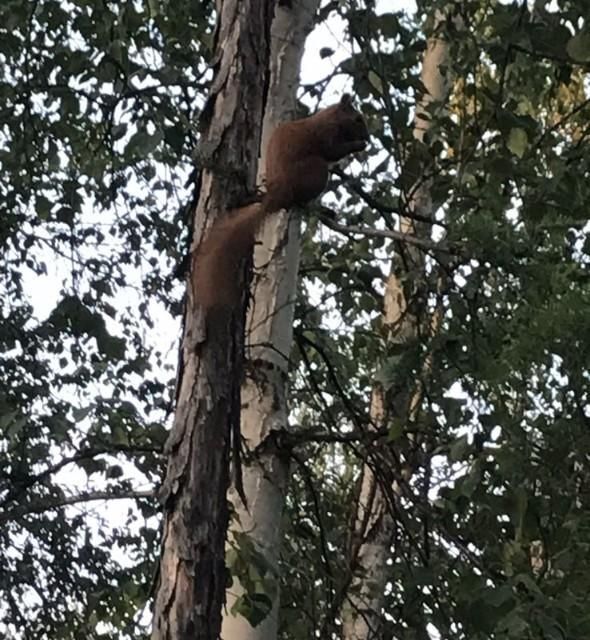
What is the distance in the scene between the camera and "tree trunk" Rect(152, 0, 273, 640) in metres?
1.87

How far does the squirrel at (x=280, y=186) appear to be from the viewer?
1.95 meters

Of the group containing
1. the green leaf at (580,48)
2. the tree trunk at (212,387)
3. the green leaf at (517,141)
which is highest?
the green leaf at (517,141)

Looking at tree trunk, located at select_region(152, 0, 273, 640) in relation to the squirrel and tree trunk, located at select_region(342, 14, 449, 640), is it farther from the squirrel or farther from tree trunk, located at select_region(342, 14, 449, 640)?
tree trunk, located at select_region(342, 14, 449, 640)

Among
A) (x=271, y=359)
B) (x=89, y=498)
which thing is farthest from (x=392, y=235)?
(x=89, y=498)

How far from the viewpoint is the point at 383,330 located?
148 inches

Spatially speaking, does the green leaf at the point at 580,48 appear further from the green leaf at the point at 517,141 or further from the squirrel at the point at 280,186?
the squirrel at the point at 280,186

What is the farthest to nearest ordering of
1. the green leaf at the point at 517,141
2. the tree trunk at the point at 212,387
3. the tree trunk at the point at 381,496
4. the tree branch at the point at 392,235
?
1. the tree trunk at the point at 381,496
2. the green leaf at the point at 517,141
3. the tree branch at the point at 392,235
4. the tree trunk at the point at 212,387

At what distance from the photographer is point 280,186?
1.99 meters

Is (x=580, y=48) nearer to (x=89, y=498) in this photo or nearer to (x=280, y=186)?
(x=280, y=186)

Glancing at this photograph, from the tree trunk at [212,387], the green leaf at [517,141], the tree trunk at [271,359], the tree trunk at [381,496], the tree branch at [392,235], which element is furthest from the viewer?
the tree trunk at [381,496]

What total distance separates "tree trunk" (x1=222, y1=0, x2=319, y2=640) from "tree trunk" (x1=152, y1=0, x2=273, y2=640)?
15.0 inches

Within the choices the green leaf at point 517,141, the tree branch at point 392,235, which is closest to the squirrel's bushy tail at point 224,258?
the tree branch at point 392,235

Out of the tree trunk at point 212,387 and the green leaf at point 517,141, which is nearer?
the tree trunk at point 212,387

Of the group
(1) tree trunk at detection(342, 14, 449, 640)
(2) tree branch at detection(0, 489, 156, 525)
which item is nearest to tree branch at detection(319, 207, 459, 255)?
(2) tree branch at detection(0, 489, 156, 525)
